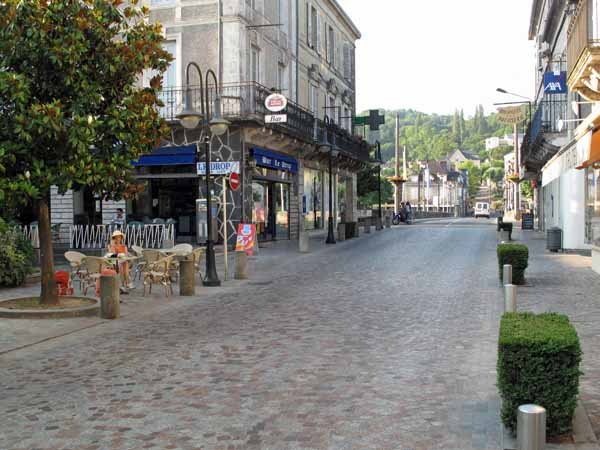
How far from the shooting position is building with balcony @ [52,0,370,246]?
83.7 ft

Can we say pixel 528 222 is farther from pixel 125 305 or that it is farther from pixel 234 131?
pixel 125 305

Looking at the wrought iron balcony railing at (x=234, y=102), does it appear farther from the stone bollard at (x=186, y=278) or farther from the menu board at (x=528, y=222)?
the menu board at (x=528, y=222)

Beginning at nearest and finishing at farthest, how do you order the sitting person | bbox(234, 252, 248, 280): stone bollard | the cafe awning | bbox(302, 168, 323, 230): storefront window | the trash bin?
the sitting person → the cafe awning → bbox(234, 252, 248, 280): stone bollard → the trash bin → bbox(302, 168, 323, 230): storefront window

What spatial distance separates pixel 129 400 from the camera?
6031 millimetres

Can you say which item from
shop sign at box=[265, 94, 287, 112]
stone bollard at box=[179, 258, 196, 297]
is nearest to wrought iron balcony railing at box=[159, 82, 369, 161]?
shop sign at box=[265, 94, 287, 112]

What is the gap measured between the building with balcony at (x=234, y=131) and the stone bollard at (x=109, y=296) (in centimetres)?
1238

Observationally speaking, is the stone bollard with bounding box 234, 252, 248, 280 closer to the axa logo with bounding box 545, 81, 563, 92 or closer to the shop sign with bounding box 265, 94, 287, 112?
the shop sign with bounding box 265, 94, 287, 112

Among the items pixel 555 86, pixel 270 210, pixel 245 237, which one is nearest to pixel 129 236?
pixel 245 237

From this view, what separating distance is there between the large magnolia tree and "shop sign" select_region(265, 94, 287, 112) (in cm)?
1272

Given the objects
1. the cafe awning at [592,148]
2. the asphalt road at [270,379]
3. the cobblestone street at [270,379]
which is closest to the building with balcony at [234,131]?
the cafe awning at [592,148]

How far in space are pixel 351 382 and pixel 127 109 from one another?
6575mm

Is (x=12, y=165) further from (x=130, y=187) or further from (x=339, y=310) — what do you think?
(x=339, y=310)

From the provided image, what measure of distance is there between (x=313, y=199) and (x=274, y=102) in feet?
42.9

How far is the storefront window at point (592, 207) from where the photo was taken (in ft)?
Answer: 64.4
